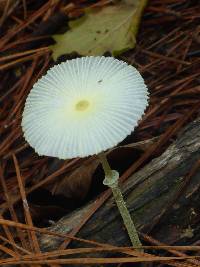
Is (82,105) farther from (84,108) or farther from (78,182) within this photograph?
(78,182)

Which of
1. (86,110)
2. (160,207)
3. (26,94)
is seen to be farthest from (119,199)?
(26,94)

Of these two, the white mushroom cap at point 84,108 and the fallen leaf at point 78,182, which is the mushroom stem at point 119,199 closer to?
the white mushroom cap at point 84,108

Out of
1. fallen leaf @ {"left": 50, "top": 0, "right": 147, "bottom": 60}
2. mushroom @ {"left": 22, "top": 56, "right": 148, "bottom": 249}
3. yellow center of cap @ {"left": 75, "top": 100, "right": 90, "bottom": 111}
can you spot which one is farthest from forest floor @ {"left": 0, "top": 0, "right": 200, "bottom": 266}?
yellow center of cap @ {"left": 75, "top": 100, "right": 90, "bottom": 111}

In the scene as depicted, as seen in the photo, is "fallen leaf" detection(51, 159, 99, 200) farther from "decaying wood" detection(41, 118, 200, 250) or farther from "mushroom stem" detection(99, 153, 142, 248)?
"mushroom stem" detection(99, 153, 142, 248)

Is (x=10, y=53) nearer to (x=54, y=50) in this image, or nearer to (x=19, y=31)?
(x=19, y=31)

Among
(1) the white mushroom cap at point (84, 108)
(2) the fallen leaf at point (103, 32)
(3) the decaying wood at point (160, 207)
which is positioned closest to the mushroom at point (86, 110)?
(1) the white mushroom cap at point (84, 108)

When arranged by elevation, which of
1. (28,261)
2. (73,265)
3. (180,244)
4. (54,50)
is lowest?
(180,244)

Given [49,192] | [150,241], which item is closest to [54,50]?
[49,192]
